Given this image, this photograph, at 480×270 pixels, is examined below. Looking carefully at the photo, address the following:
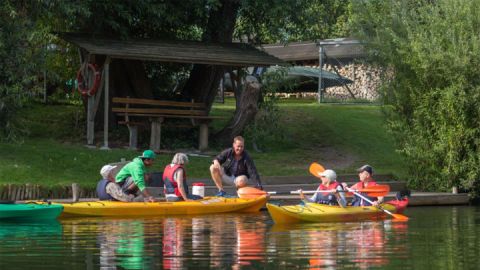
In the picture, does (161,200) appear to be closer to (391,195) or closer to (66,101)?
(391,195)

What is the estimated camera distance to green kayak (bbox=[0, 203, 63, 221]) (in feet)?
72.6

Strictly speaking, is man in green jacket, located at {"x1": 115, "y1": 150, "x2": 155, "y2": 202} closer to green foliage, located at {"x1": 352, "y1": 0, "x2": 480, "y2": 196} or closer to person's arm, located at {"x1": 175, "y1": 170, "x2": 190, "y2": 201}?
person's arm, located at {"x1": 175, "y1": 170, "x2": 190, "y2": 201}

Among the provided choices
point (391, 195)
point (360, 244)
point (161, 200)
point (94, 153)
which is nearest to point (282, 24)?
point (94, 153)

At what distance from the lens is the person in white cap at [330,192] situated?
74.8 ft

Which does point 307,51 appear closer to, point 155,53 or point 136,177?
point 155,53

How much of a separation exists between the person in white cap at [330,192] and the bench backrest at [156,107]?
1038 centimetres

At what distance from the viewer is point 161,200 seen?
79.5ft

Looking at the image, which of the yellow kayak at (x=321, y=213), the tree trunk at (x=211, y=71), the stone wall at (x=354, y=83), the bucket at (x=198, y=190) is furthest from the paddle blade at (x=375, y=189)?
the stone wall at (x=354, y=83)

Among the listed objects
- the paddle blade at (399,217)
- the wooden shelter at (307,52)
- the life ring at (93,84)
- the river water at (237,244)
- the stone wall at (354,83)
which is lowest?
the river water at (237,244)

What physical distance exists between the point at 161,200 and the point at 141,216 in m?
0.83

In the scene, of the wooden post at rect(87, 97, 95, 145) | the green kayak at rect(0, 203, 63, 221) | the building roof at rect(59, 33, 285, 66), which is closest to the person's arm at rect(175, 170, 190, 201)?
the green kayak at rect(0, 203, 63, 221)

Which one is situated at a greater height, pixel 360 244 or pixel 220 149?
pixel 220 149

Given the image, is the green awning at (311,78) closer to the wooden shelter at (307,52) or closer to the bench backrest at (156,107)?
the wooden shelter at (307,52)

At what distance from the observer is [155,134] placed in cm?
3288
